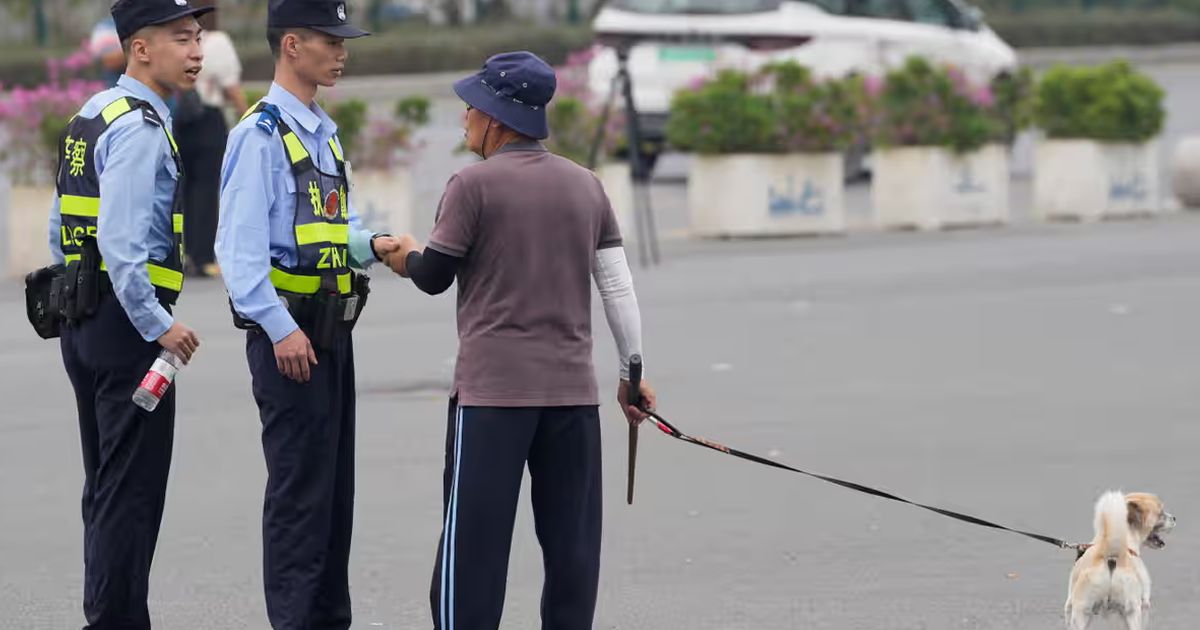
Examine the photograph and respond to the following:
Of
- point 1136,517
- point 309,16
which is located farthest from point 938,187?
point 309,16

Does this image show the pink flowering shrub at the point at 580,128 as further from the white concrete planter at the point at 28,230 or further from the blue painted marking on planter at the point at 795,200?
the white concrete planter at the point at 28,230

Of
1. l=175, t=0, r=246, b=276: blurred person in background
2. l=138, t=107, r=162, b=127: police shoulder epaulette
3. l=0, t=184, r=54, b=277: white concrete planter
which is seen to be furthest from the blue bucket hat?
l=0, t=184, r=54, b=277: white concrete planter

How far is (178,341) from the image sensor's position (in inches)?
219

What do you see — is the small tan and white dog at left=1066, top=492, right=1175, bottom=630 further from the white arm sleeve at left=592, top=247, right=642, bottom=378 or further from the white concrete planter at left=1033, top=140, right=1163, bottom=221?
the white concrete planter at left=1033, top=140, right=1163, bottom=221

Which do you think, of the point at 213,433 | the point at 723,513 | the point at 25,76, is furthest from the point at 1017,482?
the point at 25,76

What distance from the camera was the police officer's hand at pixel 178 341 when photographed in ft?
18.2

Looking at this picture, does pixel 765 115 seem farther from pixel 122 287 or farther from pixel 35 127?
pixel 122 287

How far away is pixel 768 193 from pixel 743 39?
13.8 feet

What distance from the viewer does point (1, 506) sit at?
8.20m

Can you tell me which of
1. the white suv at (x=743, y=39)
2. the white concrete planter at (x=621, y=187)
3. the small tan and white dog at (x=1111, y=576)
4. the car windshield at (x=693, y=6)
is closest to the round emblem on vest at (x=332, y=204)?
the small tan and white dog at (x=1111, y=576)

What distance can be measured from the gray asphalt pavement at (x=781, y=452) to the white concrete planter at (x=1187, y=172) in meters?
3.79

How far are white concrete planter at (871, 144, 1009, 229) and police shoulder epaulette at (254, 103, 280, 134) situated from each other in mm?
11879

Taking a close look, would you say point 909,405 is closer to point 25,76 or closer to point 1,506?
point 1,506

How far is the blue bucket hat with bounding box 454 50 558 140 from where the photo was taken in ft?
17.3
